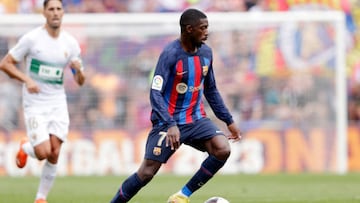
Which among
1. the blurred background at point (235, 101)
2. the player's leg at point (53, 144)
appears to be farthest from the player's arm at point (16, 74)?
the blurred background at point (235, 101)

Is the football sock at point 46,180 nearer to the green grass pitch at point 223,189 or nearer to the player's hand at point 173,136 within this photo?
the green grass pitch at point 223,189

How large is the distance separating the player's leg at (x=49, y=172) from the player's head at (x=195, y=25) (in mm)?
3203

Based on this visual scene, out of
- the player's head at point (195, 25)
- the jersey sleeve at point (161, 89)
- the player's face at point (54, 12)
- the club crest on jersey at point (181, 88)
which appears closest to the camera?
the jersey sleeve at point (161, 89)

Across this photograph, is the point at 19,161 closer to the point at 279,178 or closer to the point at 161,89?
the point at 161,89

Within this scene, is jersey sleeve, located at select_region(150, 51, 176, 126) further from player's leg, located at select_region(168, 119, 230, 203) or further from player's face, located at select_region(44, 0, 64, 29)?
player's face, located at select_region(44, 0, 64, 29)

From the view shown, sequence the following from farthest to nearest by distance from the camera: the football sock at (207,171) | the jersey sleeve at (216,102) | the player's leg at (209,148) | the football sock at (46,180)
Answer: the football sock at (46,180)
the jersey sleeve at (216,102)
the football sock at (207,171)
the player's leg at (209,148)

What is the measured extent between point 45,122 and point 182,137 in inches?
111

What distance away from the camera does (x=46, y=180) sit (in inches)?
504

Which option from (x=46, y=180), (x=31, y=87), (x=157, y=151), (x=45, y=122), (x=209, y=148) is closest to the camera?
(x=157, y=151)

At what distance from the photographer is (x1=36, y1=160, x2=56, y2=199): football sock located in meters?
12.8

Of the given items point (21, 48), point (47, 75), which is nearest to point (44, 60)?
point (47, 75)

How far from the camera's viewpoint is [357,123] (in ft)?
74.9

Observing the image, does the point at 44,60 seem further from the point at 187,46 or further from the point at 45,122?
the point at 187,46

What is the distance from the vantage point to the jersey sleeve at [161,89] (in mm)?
10375
